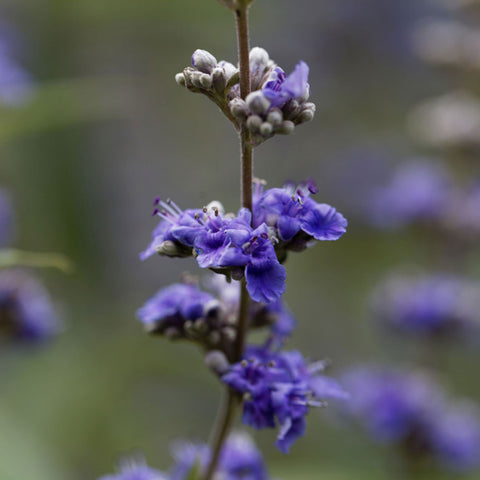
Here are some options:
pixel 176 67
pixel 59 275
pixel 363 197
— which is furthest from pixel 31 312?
pixel 176 67

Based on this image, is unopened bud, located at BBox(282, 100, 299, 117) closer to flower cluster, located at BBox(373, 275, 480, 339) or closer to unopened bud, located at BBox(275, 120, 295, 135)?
unopened bud, located at BBox(275, 120, 295, 135)

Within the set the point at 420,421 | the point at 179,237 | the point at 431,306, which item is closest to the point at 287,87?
the point at 179,237

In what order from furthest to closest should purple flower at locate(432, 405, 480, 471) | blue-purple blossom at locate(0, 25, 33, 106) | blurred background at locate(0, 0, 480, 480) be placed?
blurred background at locate(0, 0, 480, 480)
purple flower at locate(432, 405, 480, 471)
blue-purple blossom at locate(0, 25, 33, 106)

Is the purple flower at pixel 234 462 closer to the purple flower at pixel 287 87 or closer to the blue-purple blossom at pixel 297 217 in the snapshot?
the blue-purple blossom at pixel 297 217

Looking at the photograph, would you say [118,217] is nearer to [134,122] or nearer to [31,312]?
[134,122]

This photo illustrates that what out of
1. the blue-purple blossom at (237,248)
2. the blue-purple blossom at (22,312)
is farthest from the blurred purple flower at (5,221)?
the blue-purple blossom at (237,248)

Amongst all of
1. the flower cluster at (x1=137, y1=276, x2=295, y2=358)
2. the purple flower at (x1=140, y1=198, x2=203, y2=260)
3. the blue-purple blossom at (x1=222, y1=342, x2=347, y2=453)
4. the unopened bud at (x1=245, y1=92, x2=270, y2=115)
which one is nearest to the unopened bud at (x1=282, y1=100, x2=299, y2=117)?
the unopened bud at (x1=245, y1=92, x2=270, y2=115)
